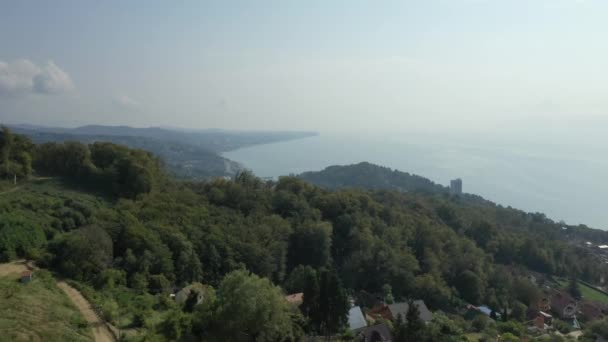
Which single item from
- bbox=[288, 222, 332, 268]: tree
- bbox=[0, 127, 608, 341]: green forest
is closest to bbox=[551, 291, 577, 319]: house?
bbox=[0, 127, 608, 341]: green forest

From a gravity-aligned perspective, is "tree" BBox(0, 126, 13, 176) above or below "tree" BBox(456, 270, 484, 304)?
above

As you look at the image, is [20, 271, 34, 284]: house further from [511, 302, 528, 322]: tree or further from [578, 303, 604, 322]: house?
[578, 303, 604, 322]: house

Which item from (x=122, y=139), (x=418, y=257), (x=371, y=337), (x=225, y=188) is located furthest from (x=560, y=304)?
(x=122, y=139)

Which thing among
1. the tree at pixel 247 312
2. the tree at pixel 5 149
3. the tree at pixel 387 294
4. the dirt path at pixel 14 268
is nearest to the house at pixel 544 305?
the tree at pixel 387 294

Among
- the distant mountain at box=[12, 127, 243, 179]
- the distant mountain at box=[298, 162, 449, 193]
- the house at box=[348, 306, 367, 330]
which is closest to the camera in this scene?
the house at box=[348, 306, 367, 330]

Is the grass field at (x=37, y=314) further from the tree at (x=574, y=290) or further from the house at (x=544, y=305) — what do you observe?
the tree at (x=574, y=290)

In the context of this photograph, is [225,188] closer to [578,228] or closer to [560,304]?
[560,304]

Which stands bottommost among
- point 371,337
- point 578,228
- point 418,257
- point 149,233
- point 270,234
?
point 578,228
